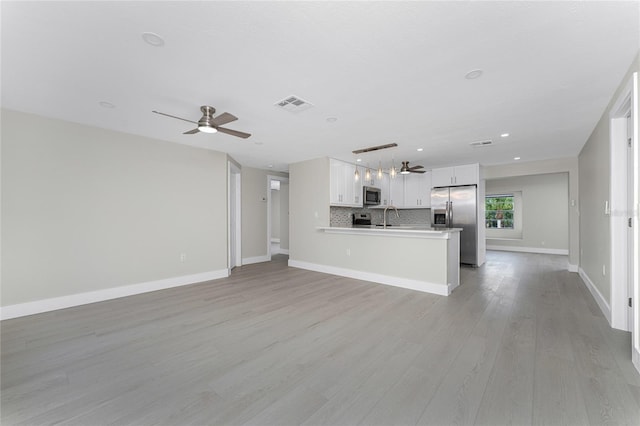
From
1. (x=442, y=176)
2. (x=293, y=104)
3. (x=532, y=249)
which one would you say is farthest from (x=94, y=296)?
(x=532, y=249)

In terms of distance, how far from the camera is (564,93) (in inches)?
104

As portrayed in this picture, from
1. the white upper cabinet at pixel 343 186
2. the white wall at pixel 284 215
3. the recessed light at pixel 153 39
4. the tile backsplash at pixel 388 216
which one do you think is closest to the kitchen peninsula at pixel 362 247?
the white upper cabinet at pixel 343 186

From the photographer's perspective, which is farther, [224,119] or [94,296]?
[94,296]

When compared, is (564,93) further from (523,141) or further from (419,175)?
(419,175)

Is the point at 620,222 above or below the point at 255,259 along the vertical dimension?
above

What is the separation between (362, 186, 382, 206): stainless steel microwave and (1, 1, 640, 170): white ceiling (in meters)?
2.81

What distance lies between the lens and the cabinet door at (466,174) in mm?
6098

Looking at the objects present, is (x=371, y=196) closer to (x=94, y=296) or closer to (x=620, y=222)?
(x=620, y=222)

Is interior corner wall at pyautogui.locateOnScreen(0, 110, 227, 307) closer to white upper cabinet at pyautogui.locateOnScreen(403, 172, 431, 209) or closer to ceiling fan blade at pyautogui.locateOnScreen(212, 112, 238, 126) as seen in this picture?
ceiling fan blade at pyautogui.locateOnScreen(212, 112, 238, 126)

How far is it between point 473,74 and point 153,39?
2528 mm

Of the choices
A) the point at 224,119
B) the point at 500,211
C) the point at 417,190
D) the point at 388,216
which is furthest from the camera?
the point at 500,211

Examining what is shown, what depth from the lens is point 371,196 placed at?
658 cm

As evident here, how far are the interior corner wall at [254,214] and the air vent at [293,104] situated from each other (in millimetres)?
3820

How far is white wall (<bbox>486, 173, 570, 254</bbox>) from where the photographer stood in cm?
802
